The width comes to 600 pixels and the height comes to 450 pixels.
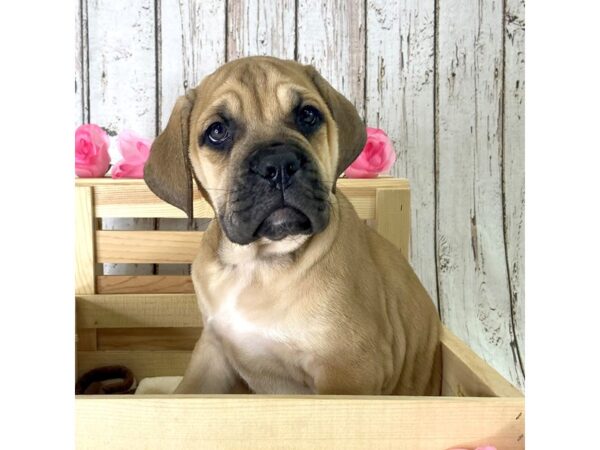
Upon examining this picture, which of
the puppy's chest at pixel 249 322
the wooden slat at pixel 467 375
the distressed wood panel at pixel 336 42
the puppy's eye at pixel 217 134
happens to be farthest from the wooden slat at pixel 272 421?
the distressed wood panel at pixel 336 42

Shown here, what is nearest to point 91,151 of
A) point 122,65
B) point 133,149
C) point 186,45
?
point 133,149

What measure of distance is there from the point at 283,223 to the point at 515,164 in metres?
0.48

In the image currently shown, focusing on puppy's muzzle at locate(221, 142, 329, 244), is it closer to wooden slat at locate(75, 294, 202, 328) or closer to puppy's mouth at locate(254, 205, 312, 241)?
puppy's mouth at locate(254, 205, 312, 241)

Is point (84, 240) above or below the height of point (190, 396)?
above

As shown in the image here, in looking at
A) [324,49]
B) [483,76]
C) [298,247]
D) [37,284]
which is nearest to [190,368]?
[298,247]

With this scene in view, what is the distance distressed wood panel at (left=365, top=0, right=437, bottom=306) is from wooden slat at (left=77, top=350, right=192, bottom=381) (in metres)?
0.68

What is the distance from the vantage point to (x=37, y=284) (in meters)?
0.89

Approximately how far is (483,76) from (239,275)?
2.04ft

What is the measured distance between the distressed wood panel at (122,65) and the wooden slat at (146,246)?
0.29 meters

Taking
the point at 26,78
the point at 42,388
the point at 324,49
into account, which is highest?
the point at 324,49

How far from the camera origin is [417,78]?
1391mm

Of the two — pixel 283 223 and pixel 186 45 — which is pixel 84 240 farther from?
pixel 283 223

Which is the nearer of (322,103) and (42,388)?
(42,388)
